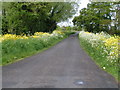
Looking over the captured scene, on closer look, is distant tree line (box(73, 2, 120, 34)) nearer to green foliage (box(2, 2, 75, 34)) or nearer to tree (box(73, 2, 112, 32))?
tree (box(73, 2, 112, 32))

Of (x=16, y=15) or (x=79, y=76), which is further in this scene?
(x=16, y=15)

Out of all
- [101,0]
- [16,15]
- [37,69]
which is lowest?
[37,69]

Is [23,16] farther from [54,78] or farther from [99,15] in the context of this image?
[54,78]

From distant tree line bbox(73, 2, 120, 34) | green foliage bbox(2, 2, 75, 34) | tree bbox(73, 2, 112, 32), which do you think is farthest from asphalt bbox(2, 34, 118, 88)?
tree bbox(73, 2, 112, 32)

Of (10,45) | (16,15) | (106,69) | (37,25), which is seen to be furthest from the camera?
(37,25)

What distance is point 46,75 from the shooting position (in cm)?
626

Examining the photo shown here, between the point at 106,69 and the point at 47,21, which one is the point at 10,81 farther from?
the point at 47,21

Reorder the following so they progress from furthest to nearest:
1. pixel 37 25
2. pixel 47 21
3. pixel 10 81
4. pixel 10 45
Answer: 1. pixel 47 21
2. pixel 37 25
3. pixel 10 45
4. pixel 10 81

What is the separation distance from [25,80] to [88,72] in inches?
98.8

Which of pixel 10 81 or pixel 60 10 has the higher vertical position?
pixel 60 10

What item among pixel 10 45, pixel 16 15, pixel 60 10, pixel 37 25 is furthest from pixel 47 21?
pixel 10 45

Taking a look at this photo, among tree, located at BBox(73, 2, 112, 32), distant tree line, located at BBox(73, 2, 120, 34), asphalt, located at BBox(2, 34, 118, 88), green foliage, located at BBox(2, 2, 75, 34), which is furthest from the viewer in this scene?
tree, located at BBox(73, 2, 112, 32)

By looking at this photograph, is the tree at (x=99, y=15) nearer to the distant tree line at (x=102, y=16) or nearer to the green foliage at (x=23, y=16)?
the distant tree line at (x=102, y=16)

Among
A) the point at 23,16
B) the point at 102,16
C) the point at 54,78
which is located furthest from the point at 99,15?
the point at 54,78
